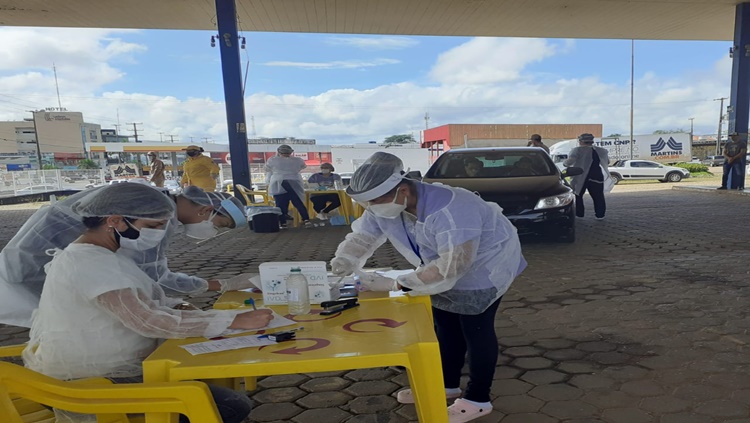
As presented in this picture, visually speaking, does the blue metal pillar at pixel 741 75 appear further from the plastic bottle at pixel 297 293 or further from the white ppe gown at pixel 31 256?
the white ppe gown at pixel 31 256

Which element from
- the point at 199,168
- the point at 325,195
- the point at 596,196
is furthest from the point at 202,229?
the point at 596,196

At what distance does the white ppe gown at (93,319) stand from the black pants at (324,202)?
25.8 ft

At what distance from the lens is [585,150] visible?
8148 millimetres

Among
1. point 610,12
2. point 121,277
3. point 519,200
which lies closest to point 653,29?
point 610,12

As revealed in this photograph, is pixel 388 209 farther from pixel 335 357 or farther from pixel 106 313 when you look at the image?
pixel 106 313

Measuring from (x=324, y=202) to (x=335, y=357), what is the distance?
8.26 m

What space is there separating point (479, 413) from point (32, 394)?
1.80 meters

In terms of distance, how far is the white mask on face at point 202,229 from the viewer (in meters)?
2.37

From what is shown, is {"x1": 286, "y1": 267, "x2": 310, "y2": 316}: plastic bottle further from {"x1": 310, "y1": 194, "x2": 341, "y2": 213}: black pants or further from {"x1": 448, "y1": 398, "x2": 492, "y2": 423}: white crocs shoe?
{"x1": 310, "y1": 194, "x2": 341, "y2": 213}: black pants

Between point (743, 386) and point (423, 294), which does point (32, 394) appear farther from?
point (743, 386)

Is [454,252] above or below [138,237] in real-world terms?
below

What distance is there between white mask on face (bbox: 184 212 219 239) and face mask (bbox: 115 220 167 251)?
46 cm

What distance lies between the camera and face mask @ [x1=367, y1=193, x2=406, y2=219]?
2242 millimetres

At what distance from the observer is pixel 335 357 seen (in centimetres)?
149
